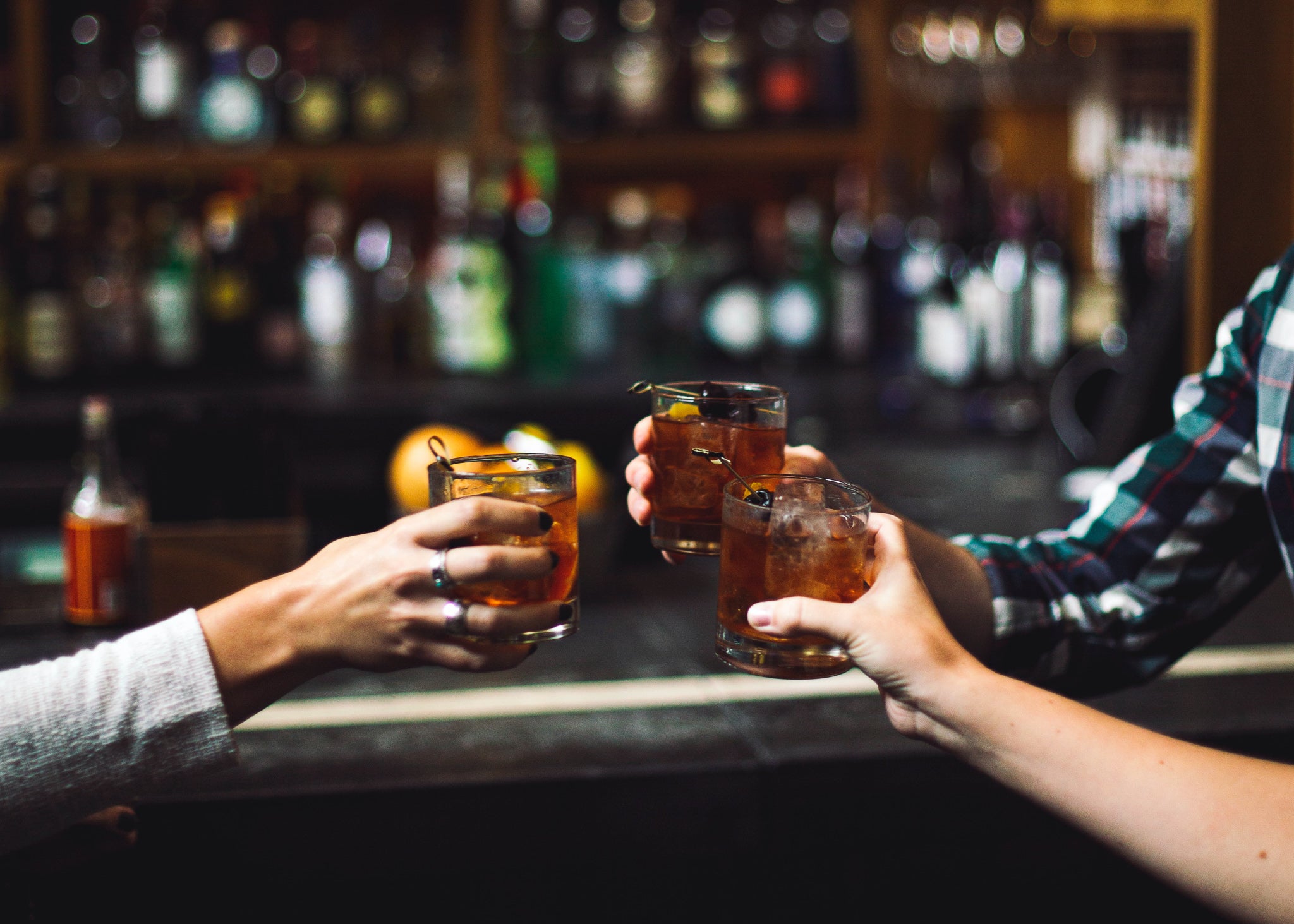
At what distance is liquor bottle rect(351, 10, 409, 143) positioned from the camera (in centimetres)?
271

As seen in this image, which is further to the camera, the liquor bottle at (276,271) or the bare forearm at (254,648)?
the liquor bottle at (276,271)

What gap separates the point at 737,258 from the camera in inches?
107

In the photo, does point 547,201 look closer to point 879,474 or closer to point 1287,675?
point 879,474

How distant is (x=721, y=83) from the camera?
275 cm

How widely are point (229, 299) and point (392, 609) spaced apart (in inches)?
85.4

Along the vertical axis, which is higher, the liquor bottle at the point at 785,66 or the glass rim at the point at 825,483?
the liquor bottle at the point at 785,66

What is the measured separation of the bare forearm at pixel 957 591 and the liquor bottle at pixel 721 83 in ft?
6.68

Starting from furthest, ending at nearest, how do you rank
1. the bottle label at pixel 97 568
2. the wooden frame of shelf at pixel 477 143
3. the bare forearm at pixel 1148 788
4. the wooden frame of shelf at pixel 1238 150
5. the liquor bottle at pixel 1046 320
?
the wooden frame of shelf at pixel 477 143, the liquor bottle at pixel 1046 320, the wooden frame of shelf at pixel 1238 150, the bottle label at pixel 97 568, the bare forearm at pixel 1148 788

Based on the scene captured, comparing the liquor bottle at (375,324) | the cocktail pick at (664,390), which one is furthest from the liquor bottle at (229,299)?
the cocktail pick at (664,390)

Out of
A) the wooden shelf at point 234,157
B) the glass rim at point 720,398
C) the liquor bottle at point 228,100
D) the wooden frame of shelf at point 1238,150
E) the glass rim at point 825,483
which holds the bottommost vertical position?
the glass rim at point 825,483

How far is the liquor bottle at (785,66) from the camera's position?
2.79 m

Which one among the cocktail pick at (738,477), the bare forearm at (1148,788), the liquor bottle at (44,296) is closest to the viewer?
the bare forearm at (1148,788)

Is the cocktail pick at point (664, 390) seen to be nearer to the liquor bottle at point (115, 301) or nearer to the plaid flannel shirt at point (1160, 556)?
the plaid flannel shirt at point (1160, 556)

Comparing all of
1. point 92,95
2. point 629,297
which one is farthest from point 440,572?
point 92,95
